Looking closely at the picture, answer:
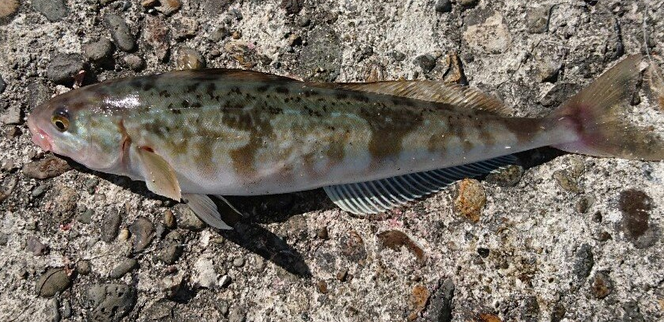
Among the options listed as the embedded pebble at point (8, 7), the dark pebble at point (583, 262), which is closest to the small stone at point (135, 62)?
the embedded pebble at point (8, 7)

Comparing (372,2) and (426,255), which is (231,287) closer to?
(426,255)

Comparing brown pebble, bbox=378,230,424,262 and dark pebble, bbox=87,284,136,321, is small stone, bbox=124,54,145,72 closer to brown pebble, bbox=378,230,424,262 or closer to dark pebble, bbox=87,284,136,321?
dark pebble, bbox=87,284,136,321

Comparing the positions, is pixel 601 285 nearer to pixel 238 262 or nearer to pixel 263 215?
pixel 263 215

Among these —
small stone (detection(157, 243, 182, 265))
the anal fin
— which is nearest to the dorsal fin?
the anal fin

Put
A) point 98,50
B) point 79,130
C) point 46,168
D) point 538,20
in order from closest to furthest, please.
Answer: point 79,130 → point 46,168 → point 98,50 → point 538,20

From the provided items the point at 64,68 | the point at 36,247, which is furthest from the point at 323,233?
the point at 64,68

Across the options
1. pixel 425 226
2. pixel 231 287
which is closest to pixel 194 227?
pixel 231 287

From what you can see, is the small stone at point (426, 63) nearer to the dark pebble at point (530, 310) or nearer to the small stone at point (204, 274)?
the dark pebble at point (530, 310)
